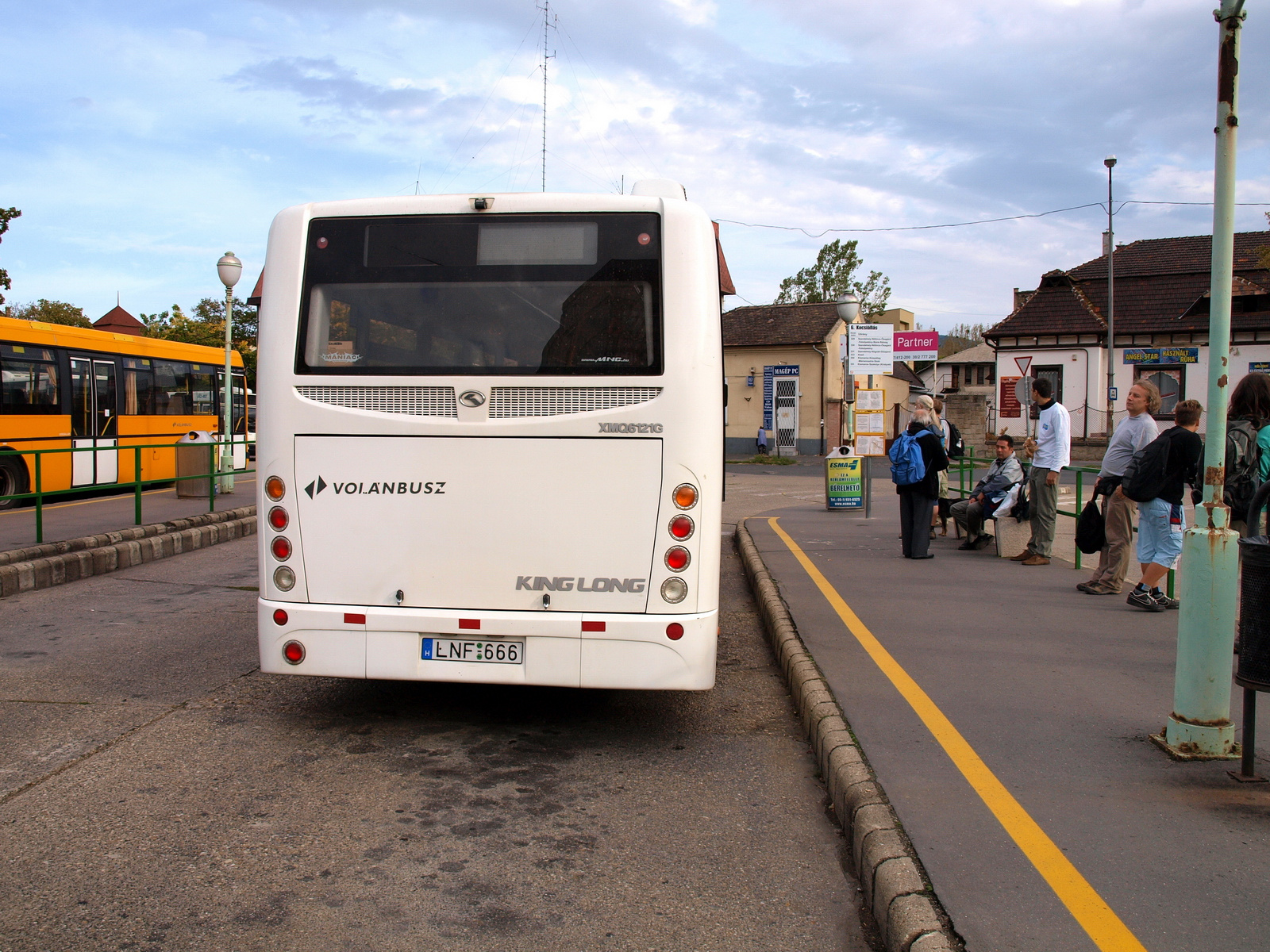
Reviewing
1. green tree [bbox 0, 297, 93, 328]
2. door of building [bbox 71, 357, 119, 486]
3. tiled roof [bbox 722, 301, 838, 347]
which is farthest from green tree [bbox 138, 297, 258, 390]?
door of building [bbox 71, 357, 119, 486]

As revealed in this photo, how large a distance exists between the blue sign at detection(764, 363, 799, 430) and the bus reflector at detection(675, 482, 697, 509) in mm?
42886

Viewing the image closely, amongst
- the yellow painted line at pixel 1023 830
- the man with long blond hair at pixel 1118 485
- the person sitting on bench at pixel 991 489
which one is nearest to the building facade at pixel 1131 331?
the person sitting on bench at pixel 991 489

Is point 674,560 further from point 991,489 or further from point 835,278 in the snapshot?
point 835,278

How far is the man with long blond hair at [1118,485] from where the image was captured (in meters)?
7.88

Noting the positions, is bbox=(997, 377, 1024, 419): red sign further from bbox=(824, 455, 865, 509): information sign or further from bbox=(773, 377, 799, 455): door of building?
bbox=(824, 455, 865, 509): information sign

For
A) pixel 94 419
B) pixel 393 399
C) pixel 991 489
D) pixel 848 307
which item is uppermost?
pixel 848 307

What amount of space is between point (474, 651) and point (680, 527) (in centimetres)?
117

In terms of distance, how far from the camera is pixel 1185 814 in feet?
12.2

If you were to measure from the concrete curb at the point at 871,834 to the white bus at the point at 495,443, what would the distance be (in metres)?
0.70

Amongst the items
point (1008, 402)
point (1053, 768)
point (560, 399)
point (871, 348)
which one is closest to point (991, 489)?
point (871, 348)

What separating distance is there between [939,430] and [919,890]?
10240 millimetres

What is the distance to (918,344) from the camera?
17141 mm

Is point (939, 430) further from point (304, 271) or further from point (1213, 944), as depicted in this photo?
point (1213, 944)

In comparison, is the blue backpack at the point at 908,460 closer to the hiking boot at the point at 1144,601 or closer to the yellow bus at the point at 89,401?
the hiking boot at the point at 1144,601
